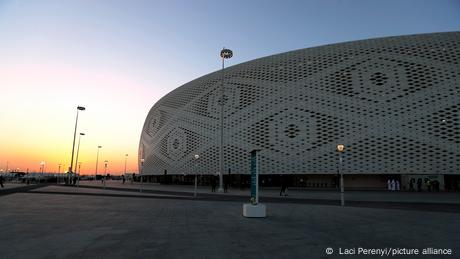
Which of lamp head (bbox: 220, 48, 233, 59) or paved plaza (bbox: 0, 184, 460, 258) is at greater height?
lamp head (bbox: 220, 48, 233, 59)

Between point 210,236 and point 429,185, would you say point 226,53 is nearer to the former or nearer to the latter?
point 429,185

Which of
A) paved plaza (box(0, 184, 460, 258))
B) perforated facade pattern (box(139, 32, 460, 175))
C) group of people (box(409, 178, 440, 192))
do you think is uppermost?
perforated facade pattern (box(139, 32, 460, 175))

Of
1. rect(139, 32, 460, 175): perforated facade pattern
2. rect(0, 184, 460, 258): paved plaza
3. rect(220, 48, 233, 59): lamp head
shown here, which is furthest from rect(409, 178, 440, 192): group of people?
rect(0, 184, 460, 258): paved plaza

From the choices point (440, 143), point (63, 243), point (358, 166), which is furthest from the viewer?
point (358, 166)

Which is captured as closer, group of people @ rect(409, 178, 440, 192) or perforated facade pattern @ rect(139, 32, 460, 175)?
group of people @ rect(409, 178, 440, 192)

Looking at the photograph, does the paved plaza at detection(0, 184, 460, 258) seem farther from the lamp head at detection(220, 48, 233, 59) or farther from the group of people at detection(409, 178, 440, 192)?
the group of people at detection(409, 178, 440, 192)

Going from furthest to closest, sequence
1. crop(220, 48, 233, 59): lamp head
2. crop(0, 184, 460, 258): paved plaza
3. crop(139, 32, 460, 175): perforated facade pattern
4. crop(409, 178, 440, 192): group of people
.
Answer: crop(139, 32, 460, 175): perforated facade pattern → crop(409, 178, 440, 192): group of people → crop(220, 48, 233, 59): lamp head → crop(0, 184, 460, 258): paved plaza

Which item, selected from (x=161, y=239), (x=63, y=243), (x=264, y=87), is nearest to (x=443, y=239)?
(x=161, y=239)

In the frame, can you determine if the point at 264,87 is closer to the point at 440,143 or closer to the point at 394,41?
the point at 394,41

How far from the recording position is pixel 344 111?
145 feet

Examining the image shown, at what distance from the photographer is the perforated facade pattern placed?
4025 cm

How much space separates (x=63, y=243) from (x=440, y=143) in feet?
141

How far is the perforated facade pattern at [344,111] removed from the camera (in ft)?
132

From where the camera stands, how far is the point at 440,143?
39344 millimetres
